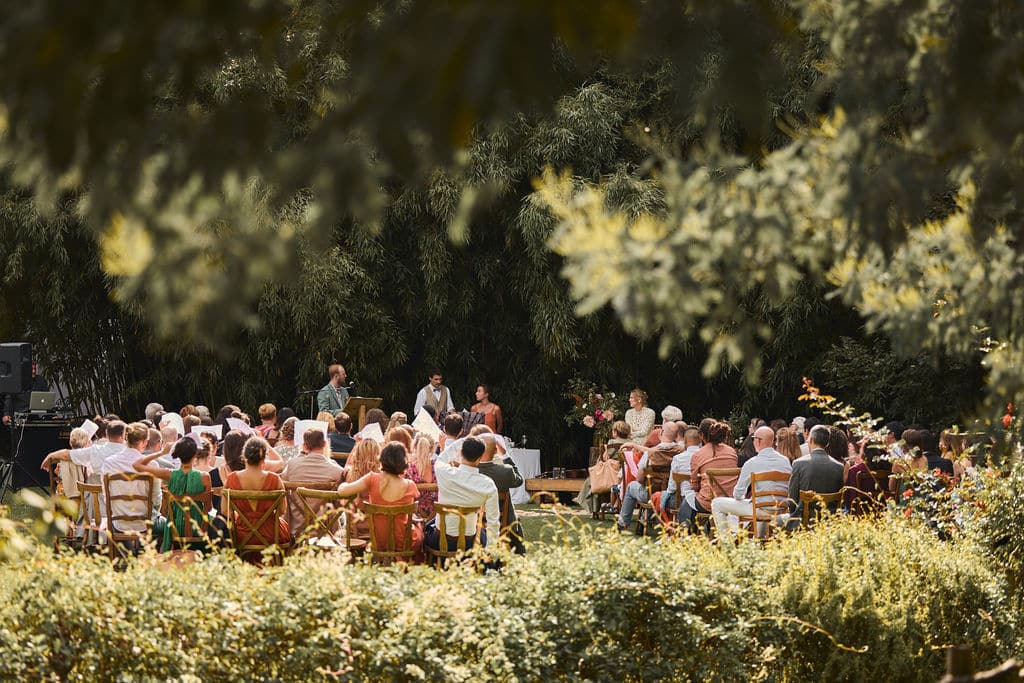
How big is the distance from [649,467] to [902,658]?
527 cm

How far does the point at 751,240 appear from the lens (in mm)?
2439

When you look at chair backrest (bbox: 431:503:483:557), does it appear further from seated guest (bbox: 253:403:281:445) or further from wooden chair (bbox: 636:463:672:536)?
seated guest (bbox: 253:403:281:445)

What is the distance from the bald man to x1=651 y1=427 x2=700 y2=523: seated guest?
0.59 m

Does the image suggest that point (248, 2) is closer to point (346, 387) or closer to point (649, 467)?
point (649, 467)

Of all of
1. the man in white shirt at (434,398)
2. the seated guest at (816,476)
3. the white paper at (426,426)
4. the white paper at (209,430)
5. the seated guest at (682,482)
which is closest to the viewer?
the seated guest at (816,476)

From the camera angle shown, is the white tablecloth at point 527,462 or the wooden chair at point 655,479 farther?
the white tablecloth at point 527,462

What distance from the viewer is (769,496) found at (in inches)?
322

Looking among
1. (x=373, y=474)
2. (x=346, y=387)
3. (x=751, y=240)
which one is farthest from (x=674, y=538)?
(x=346, y=387)

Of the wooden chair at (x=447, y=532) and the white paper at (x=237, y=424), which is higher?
the white paper at (x=237, y=424)

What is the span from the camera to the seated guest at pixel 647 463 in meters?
10.1

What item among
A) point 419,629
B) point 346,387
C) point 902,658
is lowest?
point 902,658

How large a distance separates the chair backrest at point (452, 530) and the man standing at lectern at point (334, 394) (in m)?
6.24

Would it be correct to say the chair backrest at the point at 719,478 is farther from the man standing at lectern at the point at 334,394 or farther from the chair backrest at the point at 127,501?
the man standing at lectern at the point at 334,394

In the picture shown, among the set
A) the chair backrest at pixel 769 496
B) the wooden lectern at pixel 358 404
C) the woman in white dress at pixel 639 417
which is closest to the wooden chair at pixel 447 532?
the chair backrest at pixel 769 496
